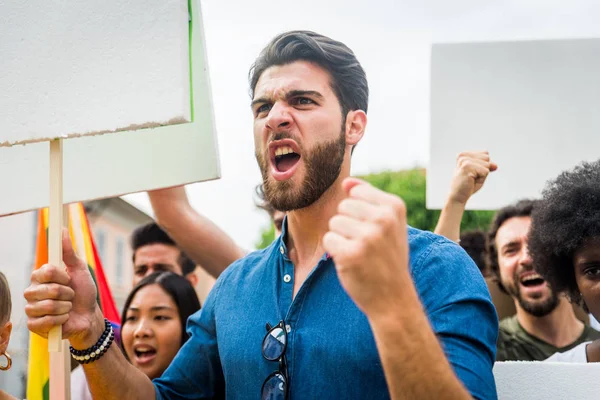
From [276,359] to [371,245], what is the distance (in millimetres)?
746

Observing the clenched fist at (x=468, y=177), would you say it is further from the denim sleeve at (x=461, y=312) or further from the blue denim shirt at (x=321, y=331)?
the denim sleeve at (x=461, y=312)

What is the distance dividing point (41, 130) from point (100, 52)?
25 cm

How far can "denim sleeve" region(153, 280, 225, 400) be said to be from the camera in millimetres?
2418

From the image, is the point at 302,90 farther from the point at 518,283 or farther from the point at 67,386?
the point at 518,283

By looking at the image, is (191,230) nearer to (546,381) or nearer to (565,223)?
(565,223)

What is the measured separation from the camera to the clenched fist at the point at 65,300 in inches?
75.7

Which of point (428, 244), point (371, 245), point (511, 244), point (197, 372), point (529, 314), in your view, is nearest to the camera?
point (371, 245)

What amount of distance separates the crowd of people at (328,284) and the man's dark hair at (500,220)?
2.63ft

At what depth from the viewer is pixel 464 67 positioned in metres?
3.83

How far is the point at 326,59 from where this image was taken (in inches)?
96.7

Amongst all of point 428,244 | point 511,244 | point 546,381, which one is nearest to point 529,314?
point 511,244

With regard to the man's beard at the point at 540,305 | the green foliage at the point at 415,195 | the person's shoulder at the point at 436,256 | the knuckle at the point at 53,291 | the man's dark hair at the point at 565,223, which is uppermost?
the green foliage at the point at 415,195

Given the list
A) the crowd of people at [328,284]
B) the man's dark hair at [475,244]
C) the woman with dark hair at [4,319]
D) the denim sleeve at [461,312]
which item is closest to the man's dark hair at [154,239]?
the crowd of people at [328,284]

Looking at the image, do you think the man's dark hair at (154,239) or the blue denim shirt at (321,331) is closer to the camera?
the blue denim shirt at (321,331)
